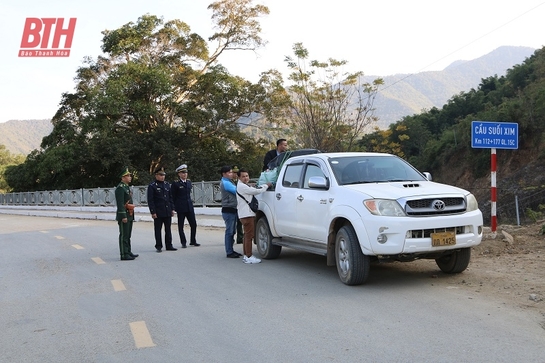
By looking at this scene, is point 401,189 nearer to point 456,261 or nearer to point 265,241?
point 456,261

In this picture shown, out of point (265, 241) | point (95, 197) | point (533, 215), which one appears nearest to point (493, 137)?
point (533, 215)

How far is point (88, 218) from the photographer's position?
33219 millimetres

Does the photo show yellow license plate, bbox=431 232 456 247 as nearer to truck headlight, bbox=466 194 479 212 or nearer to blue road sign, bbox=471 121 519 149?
truck headlight, bbox=466 194 479 212

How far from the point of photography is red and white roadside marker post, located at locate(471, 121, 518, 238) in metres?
12.0

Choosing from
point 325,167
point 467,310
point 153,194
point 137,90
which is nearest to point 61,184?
point 137,90

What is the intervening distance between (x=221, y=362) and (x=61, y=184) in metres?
47.1

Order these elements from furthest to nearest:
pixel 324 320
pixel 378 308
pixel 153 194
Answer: pixel 153 194 → pixel 378 308 → pixel 324 320

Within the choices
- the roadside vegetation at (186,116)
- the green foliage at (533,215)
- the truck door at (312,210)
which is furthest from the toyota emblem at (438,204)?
the roadside vegetation at (186,116)

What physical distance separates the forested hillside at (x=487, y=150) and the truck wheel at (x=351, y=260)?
20.0 metres

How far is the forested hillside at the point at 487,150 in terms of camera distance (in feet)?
114

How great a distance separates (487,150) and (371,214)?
119ft

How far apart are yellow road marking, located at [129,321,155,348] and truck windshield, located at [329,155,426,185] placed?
12.2 feet

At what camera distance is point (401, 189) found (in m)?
8.07

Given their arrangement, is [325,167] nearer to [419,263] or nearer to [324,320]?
[419,263]
